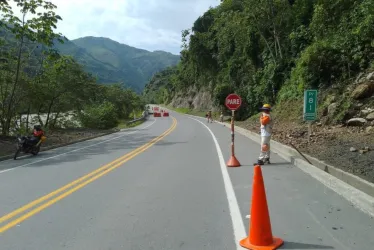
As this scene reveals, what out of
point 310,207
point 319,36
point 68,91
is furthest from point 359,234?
point 68,91

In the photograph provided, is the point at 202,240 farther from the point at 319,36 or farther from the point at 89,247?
the point at 319,36

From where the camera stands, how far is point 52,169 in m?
11.9

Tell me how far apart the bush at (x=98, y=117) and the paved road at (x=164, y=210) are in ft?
83.0

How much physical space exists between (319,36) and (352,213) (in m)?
20.6

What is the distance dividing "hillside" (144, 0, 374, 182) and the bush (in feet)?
46.1

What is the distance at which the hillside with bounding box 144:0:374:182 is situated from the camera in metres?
14.6

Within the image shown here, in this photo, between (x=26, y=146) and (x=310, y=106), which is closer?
(x=310, y=106)

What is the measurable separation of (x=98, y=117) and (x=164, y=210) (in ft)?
106

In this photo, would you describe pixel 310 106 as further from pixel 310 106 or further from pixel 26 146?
pixel 26 146

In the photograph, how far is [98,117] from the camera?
3788 centimetres

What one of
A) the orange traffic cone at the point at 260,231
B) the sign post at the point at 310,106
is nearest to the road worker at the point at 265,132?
the sign post at the point at 310,106

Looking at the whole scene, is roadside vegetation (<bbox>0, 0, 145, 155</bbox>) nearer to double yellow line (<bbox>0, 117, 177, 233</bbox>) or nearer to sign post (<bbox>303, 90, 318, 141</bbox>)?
double yellow line (<bbox>0, 117, 177, 233</bbox>)

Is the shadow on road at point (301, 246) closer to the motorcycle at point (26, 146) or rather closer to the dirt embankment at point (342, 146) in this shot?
the dirt embankment at point (342, 146)

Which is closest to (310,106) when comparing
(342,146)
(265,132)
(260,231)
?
(342,146)
